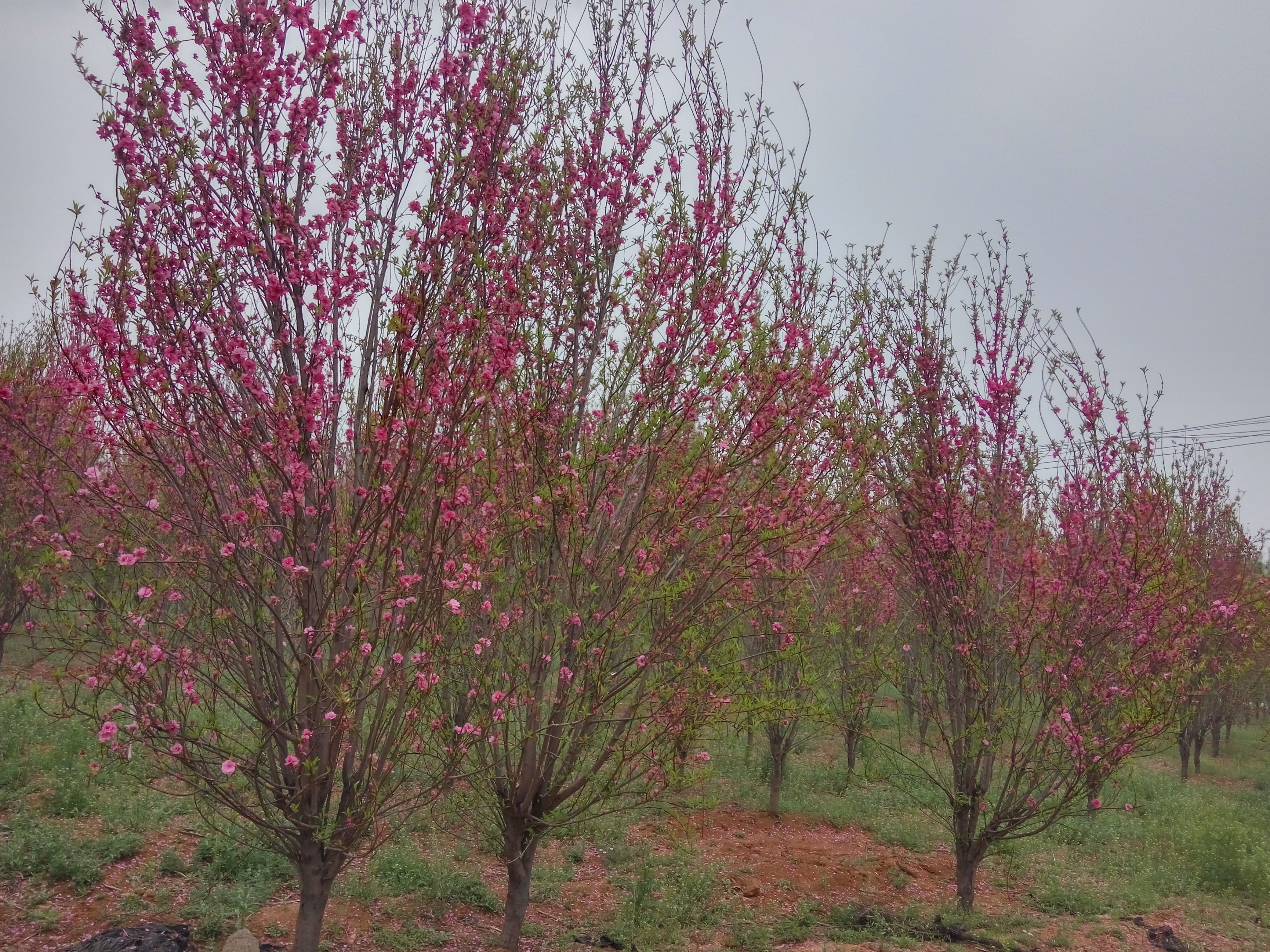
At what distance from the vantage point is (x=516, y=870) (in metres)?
5.71

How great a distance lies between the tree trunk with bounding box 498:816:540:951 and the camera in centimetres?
547

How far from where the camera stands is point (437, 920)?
7.16m

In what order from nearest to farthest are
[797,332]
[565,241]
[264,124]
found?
1. [264,124]
2. [565,241]
3. [797,332]

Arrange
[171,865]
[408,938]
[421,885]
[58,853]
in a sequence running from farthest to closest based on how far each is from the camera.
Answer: [421,885], [171,865], [58,853], [408,938]

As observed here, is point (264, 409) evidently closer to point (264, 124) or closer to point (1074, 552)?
point (264, 124)

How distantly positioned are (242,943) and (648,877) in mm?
3542

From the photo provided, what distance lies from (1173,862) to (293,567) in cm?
1153

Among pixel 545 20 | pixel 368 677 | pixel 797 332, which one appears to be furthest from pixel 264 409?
pixel 797 332

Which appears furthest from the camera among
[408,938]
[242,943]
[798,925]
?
[798,925]

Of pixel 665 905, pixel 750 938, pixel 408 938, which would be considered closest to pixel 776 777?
pixel 665 905

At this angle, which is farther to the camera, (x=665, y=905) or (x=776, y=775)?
(x=776, y=775)

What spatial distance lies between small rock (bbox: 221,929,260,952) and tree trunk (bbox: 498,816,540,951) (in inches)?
62.2

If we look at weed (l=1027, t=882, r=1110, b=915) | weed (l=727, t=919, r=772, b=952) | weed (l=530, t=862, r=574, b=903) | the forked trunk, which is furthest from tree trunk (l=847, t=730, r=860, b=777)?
weed (l=727, t=919, r=772, b=952)

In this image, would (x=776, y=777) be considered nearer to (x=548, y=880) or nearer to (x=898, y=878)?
(x=898, y=878)
